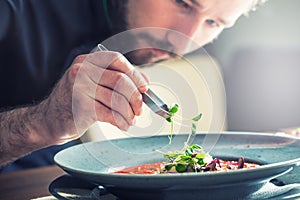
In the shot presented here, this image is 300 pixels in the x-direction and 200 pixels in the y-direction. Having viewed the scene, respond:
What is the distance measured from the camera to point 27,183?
1262 millimetres

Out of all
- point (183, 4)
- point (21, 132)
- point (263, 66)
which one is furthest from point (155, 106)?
point (263, 66)

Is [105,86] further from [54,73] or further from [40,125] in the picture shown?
[54,73]

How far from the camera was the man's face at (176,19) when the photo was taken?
6.40 ft

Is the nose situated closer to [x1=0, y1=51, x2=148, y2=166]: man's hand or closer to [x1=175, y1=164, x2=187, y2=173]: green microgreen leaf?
[x1=0, y1=51, x2=148, y2=166]: man's hand

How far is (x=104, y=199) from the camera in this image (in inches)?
37.3

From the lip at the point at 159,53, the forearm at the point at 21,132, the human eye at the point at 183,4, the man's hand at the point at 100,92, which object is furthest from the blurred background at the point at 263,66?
the man's hand at the point at 100,92

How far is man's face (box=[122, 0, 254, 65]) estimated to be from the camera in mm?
1952

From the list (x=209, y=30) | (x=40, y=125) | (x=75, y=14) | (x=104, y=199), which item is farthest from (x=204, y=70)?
(x=104, y=199)

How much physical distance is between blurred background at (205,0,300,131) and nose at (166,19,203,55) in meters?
1.83

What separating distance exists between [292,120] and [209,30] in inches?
90.6

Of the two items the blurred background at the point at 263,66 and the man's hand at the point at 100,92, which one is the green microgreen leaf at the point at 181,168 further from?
the blurred background at the point at 263,66

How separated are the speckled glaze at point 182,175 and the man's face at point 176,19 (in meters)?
0.76

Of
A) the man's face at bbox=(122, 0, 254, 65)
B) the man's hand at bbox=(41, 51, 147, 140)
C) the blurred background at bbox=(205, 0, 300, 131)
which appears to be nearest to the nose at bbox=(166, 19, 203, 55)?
the man's face at bbox=(122, 0, 254, 65)

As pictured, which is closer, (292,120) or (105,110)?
(105,110)
